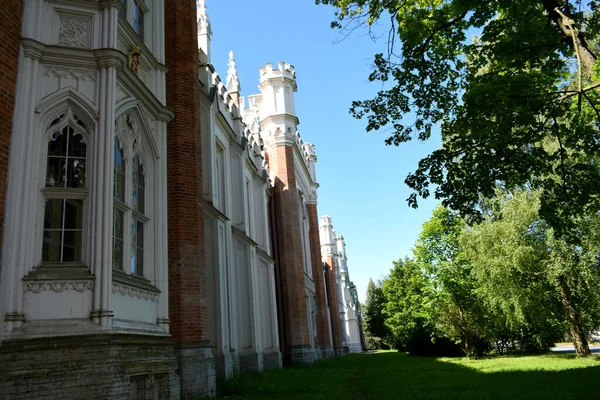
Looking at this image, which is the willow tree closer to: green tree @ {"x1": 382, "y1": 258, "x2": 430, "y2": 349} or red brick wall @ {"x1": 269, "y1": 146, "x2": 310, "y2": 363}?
red brick wall @ {"x1": 269, "y1": 146, "x2": 310, "y2": 363}

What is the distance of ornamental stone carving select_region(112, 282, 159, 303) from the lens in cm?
718

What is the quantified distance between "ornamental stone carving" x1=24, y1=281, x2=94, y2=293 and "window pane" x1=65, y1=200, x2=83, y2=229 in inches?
33.1

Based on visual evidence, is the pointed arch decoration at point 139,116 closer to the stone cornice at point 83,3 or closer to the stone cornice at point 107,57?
the stone cornice at point 107,57

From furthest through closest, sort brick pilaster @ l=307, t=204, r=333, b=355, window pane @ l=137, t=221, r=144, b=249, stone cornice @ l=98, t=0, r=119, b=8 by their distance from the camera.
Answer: brick pilaster @ l=307, t=204, r=333, b=355
window pane @ l=137, t=221, r=144, b=249
stone cornice @ l=98, t=0, r=119, b=8

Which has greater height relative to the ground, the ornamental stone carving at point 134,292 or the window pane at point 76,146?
the window pane at point 76,146

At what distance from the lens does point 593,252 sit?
1864 centimetres

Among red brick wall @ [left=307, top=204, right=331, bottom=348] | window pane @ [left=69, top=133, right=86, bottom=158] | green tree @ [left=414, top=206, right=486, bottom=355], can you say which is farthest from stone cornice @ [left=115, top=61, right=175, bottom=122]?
red brick wall @ [left=307, top=204, right=331, bottom=348]

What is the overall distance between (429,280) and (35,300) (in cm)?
2781

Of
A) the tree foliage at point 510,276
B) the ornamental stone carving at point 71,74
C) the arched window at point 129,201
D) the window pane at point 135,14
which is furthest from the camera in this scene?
the tree foliage at point 510,276

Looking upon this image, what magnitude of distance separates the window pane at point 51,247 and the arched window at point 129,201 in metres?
0.94

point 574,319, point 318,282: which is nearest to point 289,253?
point 318,282

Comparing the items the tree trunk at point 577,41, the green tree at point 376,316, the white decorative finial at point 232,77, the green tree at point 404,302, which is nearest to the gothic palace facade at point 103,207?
the tree trunk at point 577,41

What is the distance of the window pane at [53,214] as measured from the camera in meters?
6.71

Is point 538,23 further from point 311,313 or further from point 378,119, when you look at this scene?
point 311,313
